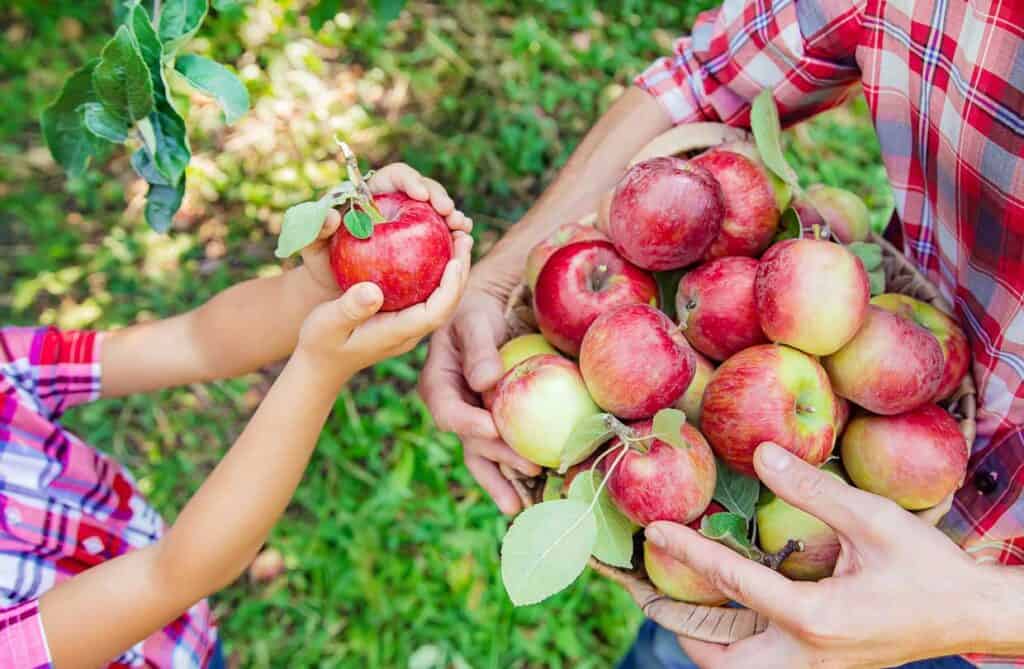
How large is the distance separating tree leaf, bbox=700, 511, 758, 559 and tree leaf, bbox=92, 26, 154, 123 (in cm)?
85

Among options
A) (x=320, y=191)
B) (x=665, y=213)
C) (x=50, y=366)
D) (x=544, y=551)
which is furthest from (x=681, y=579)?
(x=320, y=191)

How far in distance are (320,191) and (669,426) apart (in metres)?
1.76

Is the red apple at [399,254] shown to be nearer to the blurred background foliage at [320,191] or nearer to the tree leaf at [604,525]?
the tree leaf at [604,525]

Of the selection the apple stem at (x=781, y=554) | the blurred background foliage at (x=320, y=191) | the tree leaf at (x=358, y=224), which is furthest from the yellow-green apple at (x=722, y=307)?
the blurred background foliage at (x=320, y=191)

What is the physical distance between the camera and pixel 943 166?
1.08m

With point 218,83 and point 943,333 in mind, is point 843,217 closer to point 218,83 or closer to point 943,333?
point 943,333

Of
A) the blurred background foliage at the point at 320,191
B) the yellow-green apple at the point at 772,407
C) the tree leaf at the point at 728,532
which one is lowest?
the blurred background foliage at the point at 320,191

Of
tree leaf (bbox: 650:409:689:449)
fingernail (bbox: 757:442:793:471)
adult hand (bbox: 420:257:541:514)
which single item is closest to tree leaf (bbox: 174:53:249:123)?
adult hand (bbox: 420:257:541:514)

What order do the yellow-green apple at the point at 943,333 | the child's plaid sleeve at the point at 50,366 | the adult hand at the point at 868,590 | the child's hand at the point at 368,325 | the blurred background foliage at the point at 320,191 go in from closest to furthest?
the adult hand at the point at 868,590 → the child's hand at the point at 368,325 → the yellow-green apple at the point at 943,333 → the child's plaid sleeve at the point at 50,366 → the blurred background foliage at the point at 320,191

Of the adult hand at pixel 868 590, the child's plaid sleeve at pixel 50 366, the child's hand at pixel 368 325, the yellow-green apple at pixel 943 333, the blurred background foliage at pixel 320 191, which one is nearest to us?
the adult hand at pixel 868 590

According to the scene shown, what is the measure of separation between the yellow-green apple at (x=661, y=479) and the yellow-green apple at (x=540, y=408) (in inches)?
2.9

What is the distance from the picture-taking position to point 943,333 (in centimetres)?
116

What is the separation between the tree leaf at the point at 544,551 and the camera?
39.5 inches

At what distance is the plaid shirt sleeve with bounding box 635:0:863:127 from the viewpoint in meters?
1.20
